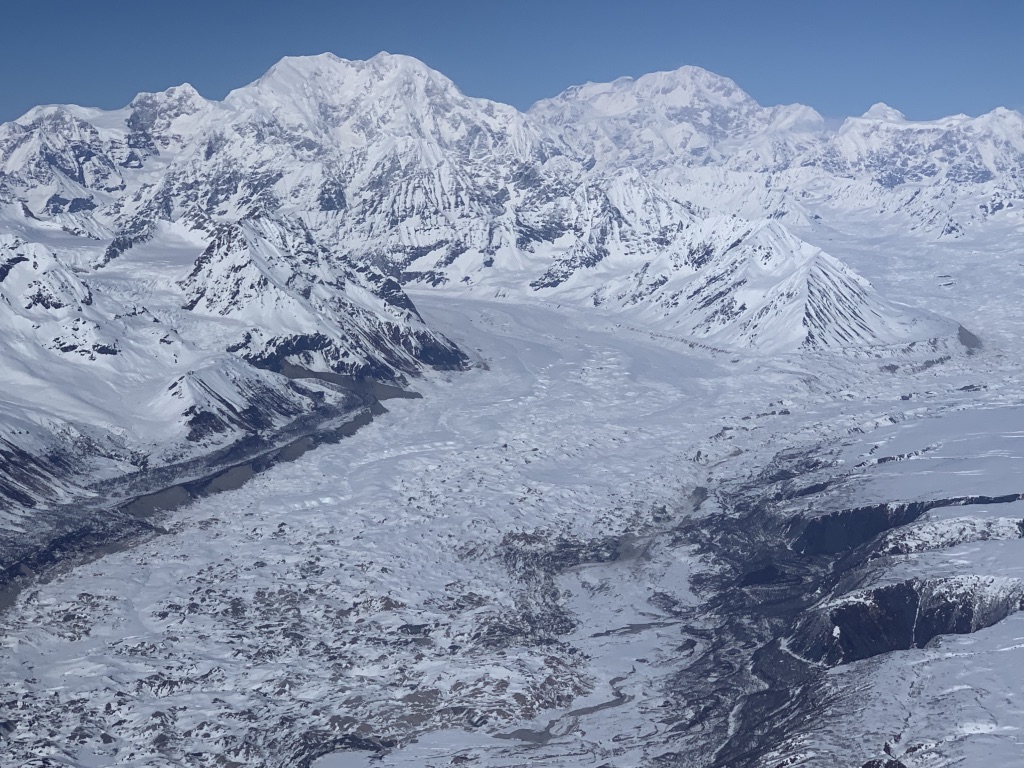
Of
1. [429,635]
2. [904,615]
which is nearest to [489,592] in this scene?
[429,635]

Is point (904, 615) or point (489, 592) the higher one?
point (489, 592)

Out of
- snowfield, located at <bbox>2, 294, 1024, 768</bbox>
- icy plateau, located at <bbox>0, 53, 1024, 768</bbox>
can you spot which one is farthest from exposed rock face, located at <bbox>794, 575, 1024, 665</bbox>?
snowfield, located at <bbox>2, 294, 1024, 768</bbox>

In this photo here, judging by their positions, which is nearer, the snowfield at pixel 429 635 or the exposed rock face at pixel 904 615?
the snowfield at pixel 429 635

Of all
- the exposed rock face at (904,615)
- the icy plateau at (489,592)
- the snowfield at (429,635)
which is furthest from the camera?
the exposed rock face at (904,615)

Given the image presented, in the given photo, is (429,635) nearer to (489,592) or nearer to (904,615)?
(489,592)

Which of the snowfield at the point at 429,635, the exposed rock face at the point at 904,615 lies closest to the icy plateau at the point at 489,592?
the exposed rock face at the point at 904,615

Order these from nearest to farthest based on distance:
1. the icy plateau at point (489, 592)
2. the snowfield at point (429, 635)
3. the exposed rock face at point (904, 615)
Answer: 1. the snowfield at point (429, 635)
2. the icy plateau at point (489, 592)
3. the exposed rock face at point (904, 615)

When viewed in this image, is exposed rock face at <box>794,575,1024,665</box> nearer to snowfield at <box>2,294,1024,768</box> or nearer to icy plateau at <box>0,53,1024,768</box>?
icy plateau at <box>0,53,1024,768</box>

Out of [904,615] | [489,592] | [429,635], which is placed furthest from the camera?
[489,592]

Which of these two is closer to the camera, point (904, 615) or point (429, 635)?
point (904, 615)

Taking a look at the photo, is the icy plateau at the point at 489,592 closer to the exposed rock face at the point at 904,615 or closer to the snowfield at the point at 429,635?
the exposed rock face at the point at 904,615

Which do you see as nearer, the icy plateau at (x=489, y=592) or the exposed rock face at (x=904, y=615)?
A: the icy plateau at (x=489, y=592)

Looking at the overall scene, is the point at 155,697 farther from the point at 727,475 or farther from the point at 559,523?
the point at 727,475
